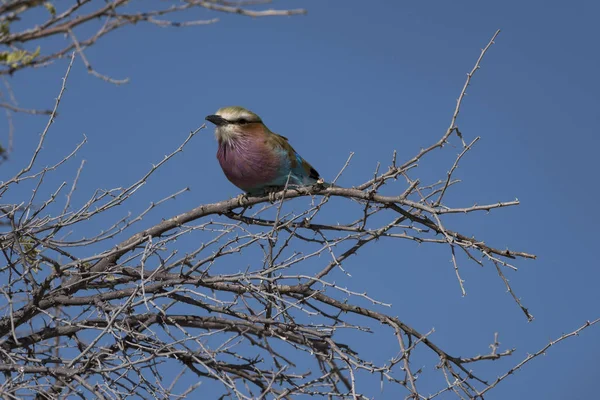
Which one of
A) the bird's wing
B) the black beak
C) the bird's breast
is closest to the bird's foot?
the bird's breast

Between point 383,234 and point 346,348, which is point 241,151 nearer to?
point 383,234

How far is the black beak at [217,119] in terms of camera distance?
6.53m

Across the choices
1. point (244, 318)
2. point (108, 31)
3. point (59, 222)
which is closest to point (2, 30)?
point (108, 31)

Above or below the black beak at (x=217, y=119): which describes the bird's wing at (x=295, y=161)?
below

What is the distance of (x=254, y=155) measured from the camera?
20.3ft

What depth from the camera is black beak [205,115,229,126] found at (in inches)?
257

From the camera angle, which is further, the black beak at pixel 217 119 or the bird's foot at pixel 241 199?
the black beak at pixel 217 119

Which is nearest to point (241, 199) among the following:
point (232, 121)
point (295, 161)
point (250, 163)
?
point (250, 163)

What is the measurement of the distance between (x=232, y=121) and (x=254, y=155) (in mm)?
489

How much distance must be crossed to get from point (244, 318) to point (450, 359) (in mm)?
1534

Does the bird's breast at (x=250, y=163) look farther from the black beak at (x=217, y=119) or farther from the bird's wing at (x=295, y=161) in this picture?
the black beak at (x=217, y=119)

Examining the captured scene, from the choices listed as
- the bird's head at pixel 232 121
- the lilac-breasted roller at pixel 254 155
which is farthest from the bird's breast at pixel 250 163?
the bird's head at pixel 232 121

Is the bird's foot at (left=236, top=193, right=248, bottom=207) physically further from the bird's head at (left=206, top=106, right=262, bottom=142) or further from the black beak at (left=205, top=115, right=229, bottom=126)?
the black beak at (left=205, top=115, right=229, bottom=126)

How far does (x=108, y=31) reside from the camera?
2.99 metres
